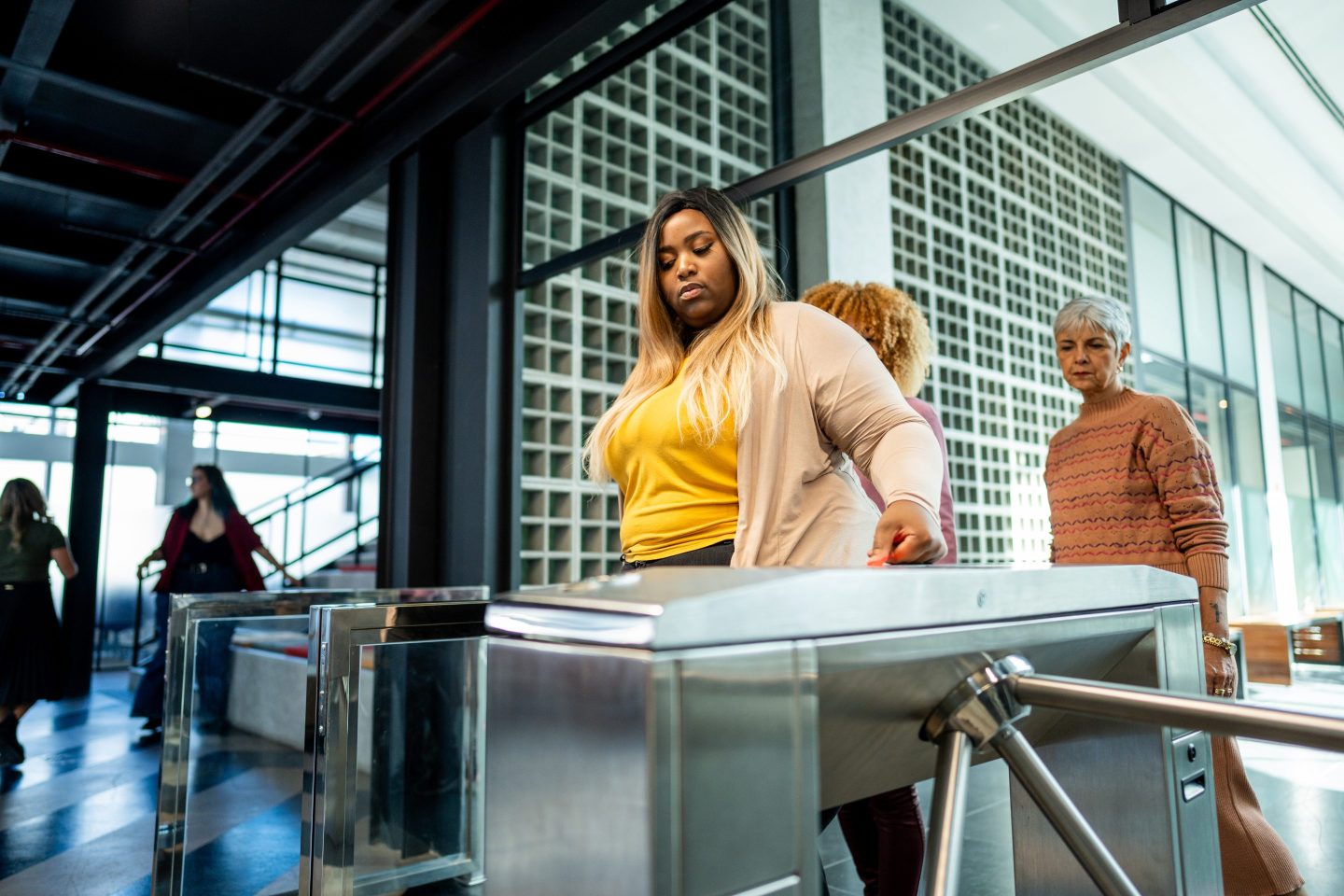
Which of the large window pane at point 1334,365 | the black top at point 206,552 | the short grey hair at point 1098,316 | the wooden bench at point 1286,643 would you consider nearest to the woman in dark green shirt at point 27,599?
the black top at point 206,552

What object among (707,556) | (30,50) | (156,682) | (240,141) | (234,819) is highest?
(30,50)

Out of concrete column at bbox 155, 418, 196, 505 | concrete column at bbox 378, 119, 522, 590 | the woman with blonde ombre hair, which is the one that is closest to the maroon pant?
the woman with blonde ombre hair

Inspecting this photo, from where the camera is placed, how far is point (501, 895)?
1.68 feet

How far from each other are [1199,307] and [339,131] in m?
4.99

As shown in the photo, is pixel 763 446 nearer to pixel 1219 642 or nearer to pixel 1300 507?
pixel 1219 642

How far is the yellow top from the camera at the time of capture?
1.14m

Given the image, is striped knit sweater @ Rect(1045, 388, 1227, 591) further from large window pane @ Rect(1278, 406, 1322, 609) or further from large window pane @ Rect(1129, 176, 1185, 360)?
large window pane @ Rect(1129, 176, 1185, 360)

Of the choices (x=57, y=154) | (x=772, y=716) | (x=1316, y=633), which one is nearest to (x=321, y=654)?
(x=772, y=716)

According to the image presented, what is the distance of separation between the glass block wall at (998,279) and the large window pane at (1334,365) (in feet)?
3.75

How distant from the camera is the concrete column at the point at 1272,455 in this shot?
4465 mm

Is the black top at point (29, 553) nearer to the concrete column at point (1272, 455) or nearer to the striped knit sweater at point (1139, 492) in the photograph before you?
the striped knit sweater at point (1139, 492)

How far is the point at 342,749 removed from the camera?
2080 millimetres

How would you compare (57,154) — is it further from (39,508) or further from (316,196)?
(39,508)

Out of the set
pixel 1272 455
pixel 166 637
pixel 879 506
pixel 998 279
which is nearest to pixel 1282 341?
pixel 1272 455
